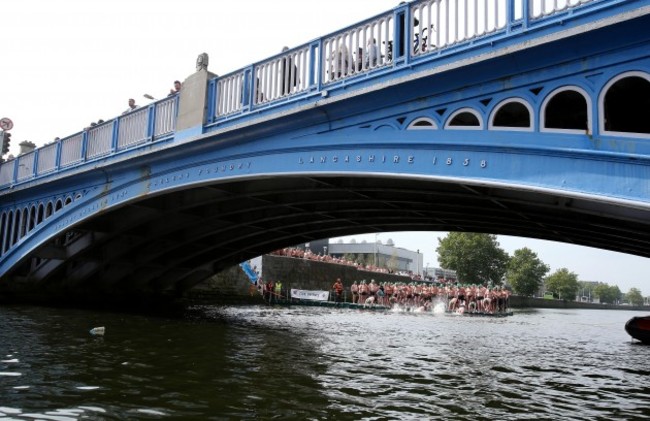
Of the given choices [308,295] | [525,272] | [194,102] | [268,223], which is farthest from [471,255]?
[194,102]

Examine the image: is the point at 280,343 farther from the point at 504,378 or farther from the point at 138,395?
the point at 138,395

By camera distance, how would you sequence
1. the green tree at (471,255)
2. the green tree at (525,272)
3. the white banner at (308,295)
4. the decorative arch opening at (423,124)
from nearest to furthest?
1. the decorative arch opening at (423,124)
2. the white banner at (308,295)
3. the green tree at (471,255)
4. the green tree at (525,272)

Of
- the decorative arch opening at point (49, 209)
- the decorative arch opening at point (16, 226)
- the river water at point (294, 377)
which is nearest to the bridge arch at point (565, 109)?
the river water at point (294, 377)

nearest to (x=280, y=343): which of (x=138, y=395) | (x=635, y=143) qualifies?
(x=138, y=395)

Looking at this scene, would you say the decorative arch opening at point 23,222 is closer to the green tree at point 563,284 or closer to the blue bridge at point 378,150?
the blue bridge at point 378,150

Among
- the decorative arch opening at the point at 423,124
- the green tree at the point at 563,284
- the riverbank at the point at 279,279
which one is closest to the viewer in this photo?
the decorative arch opening at the point at 423,124

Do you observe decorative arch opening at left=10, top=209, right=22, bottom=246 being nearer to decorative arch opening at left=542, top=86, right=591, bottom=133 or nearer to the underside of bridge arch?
the underside of bridge arch

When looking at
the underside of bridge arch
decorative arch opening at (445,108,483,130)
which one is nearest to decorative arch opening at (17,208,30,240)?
the underside of bridge arch

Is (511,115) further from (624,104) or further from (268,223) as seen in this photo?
(268,223)

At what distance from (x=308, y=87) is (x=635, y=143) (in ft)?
23.7

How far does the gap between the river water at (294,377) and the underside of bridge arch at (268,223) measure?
3.62 m

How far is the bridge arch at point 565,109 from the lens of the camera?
8008mm

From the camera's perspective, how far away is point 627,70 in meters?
7.43

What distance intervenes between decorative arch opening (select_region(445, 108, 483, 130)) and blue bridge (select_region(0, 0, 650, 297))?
35 mm
